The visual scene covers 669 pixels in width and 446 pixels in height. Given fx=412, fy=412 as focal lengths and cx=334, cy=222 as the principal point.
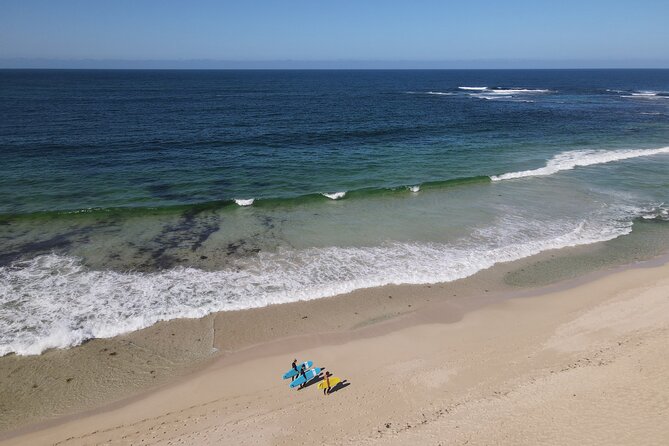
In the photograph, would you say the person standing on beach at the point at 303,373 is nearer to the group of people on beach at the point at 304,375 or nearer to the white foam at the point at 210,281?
the group of people on beach at the point at 304,375

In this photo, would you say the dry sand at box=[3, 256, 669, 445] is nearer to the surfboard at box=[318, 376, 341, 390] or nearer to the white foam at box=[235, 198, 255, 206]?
the surfboard at box=[318, 376, 341, 390]

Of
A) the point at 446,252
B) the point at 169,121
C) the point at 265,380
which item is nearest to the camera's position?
the point at 265,380

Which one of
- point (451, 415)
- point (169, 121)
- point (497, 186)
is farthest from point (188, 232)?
point (169, 121)

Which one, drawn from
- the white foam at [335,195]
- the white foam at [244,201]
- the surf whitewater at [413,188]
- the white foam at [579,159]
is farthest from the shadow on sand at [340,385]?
the white foam at [579,159]

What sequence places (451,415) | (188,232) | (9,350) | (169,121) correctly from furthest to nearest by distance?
(169,121) → (188,232) → (9,350) → (451,415)

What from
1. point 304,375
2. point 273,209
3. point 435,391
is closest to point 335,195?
point 273,209

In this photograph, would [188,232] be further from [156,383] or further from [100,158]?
[100,158]
